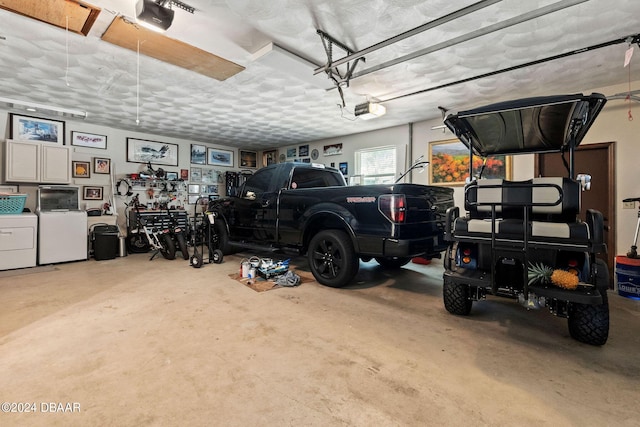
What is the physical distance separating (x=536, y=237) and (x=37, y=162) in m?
7.70

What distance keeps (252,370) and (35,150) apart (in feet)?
20.8

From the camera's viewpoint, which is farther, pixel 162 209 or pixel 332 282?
pixel 162 209

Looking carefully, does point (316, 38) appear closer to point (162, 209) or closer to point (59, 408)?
point (59, 408)

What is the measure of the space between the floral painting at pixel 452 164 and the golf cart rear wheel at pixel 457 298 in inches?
133

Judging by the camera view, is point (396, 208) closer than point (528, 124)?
No

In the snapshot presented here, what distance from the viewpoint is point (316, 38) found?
3.00 m

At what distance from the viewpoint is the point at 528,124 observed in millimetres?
2631

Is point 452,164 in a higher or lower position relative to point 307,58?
lower

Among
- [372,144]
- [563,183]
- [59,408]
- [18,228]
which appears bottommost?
[59,408]

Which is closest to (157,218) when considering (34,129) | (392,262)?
(34,129)

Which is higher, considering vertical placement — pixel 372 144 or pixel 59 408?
pixel 372 144

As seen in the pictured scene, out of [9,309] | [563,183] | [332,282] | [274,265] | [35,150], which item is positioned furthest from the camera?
[35,150]

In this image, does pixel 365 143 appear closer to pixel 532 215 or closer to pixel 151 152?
pixel 532 215

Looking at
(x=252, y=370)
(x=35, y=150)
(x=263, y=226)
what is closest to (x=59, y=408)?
(x=252, y=370)
